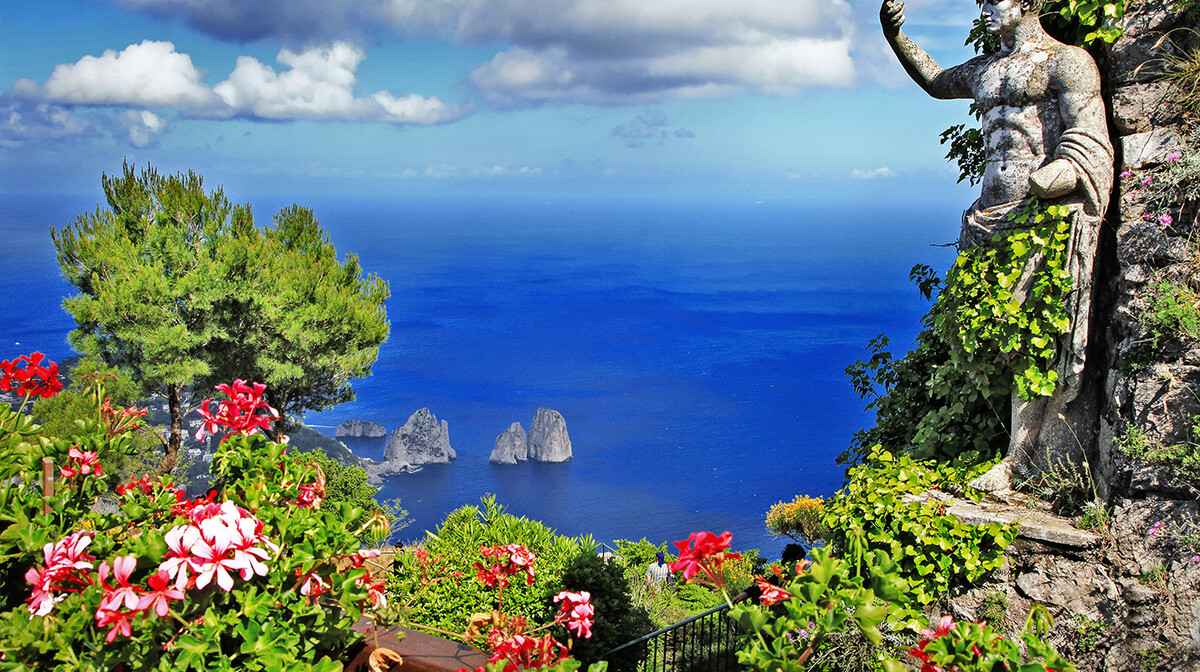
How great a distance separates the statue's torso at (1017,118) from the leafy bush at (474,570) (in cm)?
414

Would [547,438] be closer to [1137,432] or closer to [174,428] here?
[174,428]

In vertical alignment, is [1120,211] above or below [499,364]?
below

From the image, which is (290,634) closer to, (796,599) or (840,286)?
(796,599)

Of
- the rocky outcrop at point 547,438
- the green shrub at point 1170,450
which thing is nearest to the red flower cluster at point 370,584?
the green shrub at point 1170,450

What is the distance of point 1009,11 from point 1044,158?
95 centimetres

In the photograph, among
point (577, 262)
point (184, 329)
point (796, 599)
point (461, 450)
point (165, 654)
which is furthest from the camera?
point (577, 262)

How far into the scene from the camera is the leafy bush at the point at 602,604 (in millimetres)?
5594

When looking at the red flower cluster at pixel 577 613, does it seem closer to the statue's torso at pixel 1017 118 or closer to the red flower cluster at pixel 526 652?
the red flower cluster at pixel 526 652

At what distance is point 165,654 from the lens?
1666mm

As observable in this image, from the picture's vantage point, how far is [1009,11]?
15.2ft

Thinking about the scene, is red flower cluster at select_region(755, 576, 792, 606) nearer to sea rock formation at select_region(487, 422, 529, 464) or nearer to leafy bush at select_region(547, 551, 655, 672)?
leafy bush at select_region(547, 551, 655, 672)

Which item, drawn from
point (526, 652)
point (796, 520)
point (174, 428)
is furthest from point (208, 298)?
point (526, 652)

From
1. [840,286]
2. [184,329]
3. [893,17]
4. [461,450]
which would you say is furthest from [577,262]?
[893,17]

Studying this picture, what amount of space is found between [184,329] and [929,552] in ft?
45.3
